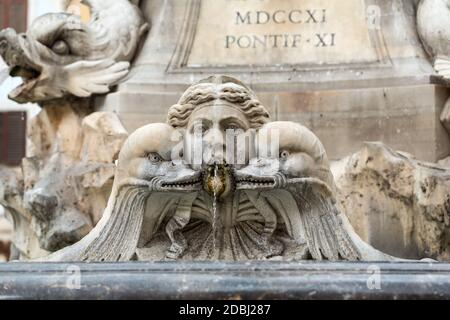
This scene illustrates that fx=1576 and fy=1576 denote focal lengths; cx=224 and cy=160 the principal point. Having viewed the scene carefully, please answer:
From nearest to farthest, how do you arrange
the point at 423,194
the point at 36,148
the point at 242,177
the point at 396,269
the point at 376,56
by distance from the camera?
the point at 396,269
the point at 242,177
the point at 423,194
the point at 376,56
the point at 36,148

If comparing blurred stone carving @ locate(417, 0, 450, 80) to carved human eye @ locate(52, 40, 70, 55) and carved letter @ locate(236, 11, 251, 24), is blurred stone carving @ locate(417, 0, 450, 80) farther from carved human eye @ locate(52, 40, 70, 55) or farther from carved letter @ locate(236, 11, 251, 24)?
carved human eye @ locate(52, 40, 70, 55)

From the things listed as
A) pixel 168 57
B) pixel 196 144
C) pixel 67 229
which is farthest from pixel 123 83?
pixel 196 144

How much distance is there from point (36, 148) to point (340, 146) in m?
2.45

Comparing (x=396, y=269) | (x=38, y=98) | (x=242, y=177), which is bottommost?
(x=396, y=269)

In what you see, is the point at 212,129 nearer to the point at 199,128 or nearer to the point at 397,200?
the point at 199,128

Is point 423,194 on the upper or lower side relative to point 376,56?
lower

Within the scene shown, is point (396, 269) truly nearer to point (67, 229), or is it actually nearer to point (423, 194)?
point (423, 194)

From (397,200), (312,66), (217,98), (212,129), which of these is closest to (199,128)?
(212,129)

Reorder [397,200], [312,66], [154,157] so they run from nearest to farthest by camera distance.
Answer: [154,157] < [397,200] < [312,66]

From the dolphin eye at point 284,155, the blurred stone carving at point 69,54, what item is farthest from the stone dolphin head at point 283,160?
the blurred stone carving at point 69,54

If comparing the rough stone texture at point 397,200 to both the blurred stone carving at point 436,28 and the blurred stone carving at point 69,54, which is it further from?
the blurred stone carving at point 69,54

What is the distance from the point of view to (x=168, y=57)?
11.4 metres

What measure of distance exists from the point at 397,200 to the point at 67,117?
266 centimetres

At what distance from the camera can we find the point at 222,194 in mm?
9133
